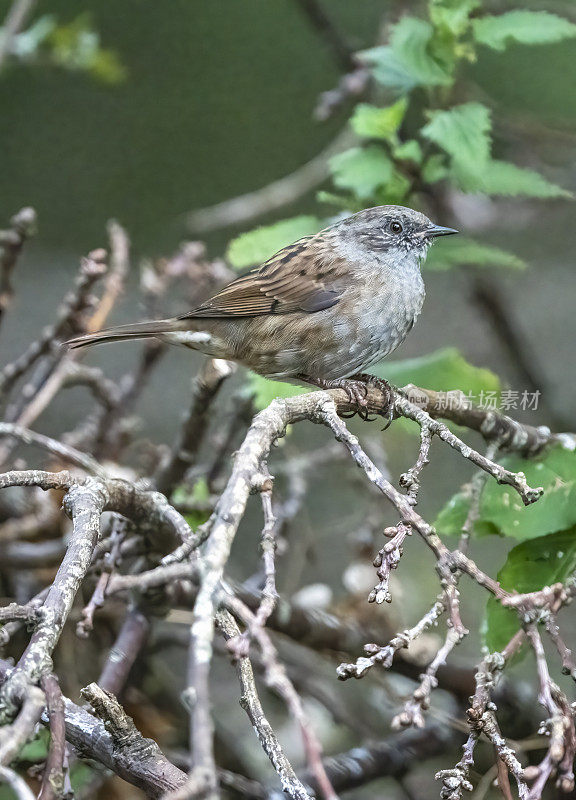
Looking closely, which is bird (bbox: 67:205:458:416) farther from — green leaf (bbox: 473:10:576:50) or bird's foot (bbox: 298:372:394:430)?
green leaf (bbox: 473:10:576:50)

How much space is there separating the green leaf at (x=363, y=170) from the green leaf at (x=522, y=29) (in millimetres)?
507

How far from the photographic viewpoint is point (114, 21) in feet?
16.3

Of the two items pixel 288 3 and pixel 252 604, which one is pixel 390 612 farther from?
pixel 288 3

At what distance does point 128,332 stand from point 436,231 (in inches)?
46.1

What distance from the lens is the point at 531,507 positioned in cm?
227

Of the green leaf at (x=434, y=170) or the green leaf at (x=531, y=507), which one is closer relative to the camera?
the green leaf at (x=531, y=507)

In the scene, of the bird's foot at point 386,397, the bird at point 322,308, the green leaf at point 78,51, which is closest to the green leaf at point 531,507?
the bird's foot at point 386,397

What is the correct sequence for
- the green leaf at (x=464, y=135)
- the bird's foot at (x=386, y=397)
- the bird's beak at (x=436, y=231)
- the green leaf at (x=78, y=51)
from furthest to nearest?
1. the green leaf at (x=78, y=51)
2. the bird's beak at (x=436, y=231)
3. the green leaf at (x=464, y=135)
4. the bird's foot at (x=386, y=397)

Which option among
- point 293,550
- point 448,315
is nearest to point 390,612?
point 293,550

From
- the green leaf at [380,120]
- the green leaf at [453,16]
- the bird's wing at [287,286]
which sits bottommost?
the bird's wing at [287,286]

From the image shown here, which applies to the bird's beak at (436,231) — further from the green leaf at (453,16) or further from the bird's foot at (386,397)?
the bird's foot at (386,397)

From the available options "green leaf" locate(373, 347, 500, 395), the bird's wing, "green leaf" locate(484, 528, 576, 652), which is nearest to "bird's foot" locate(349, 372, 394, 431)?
"green leaf" locate(373, 347, 500, 395)

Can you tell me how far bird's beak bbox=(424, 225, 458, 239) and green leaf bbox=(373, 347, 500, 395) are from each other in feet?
1.63

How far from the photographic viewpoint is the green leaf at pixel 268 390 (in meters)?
2.79
